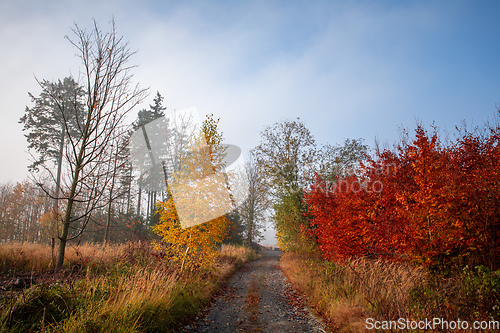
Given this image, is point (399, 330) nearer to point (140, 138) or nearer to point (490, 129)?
point (490, 129)

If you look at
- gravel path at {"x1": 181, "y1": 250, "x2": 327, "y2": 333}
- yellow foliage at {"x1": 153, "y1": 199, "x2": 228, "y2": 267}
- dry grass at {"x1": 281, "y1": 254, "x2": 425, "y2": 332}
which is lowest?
gravel path at {"x1": 181, "y1": 250, "x2": 327, "y2": 333}

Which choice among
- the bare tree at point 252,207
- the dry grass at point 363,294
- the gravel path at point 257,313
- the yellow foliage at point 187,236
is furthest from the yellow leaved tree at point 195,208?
the bare tree at point 252,207

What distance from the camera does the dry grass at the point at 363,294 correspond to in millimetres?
4914

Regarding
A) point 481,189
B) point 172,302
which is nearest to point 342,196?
point 481,189

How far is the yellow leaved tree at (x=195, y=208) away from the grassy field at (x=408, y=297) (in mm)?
4114

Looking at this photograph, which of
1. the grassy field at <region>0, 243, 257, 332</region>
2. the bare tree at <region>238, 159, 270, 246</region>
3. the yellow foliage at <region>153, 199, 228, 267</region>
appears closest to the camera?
the grassy field at <region>0, 243, 257, 332</region>

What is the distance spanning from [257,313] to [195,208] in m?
3.82

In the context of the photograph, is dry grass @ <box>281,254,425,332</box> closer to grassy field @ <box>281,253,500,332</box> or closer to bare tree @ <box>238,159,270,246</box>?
grassy field @ <box>281,253,500,332</box>

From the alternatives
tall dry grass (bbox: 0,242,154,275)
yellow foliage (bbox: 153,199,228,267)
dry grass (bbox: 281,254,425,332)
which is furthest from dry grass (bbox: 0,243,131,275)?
dry grass (bbox: 281,254,425,332)

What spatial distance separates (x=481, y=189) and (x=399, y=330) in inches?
169

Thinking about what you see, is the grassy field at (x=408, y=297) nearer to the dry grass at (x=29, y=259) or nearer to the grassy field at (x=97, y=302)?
the grassy field at (x=97, y=302)

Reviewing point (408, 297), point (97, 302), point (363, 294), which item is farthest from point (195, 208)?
point (408, 297)

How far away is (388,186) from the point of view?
8.00 metres

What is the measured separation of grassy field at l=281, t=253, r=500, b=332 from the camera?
14.0ft
